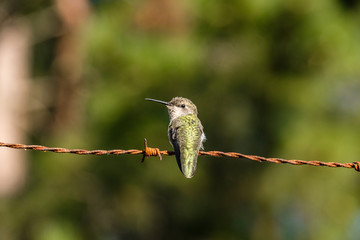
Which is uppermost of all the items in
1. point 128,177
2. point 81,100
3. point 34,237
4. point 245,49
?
point 245,49

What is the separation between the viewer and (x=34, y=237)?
1155 cm

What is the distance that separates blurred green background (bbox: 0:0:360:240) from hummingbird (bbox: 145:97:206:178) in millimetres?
4103

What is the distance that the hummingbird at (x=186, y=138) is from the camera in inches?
191

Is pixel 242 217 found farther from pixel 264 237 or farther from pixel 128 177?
pixel 128 177

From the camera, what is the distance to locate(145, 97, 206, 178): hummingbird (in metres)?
4.85

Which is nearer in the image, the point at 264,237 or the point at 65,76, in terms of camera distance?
the point at 264,237

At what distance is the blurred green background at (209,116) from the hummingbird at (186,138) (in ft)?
13.5

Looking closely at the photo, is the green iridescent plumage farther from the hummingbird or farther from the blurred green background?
the blurred green background

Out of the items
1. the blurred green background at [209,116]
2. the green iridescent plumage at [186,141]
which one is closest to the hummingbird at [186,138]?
the green iridescent plumage at [186,141]

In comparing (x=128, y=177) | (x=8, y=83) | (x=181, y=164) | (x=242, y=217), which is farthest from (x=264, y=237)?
(x=181, y=164)

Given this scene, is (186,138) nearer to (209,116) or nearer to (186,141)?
(186,141)

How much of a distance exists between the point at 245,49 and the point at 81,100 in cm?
315

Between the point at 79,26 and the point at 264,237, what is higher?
the point at 79,26

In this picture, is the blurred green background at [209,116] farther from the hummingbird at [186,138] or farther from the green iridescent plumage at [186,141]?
the green iridescent plumage at [186,141]
